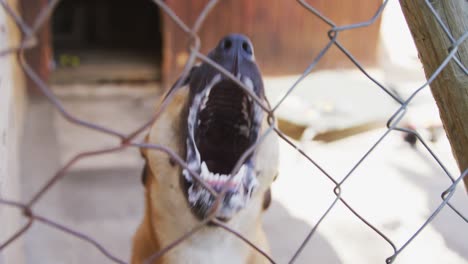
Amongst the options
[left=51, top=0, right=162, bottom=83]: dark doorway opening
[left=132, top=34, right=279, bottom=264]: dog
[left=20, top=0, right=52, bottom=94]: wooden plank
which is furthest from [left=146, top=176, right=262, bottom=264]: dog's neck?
[left=51, top=0, right=162, bottom=83]: dark doorway opening

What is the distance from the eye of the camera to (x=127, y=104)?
5289mm

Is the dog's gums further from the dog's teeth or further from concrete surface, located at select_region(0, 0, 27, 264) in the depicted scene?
concrete surface, located at select_region(0, 0, 27, 264)

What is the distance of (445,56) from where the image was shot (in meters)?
1.23

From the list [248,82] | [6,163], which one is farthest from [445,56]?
[6,163]

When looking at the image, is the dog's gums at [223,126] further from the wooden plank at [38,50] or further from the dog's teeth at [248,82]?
the wooden plank at [38,50]

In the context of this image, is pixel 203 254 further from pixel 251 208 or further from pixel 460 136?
pixel 460 136

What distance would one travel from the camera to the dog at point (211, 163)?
4.74ft

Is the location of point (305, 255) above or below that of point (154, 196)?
below

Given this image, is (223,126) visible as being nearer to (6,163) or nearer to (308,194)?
(6,163)

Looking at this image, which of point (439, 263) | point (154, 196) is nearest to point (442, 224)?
point (439, 263)

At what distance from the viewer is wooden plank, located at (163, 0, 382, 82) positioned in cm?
504

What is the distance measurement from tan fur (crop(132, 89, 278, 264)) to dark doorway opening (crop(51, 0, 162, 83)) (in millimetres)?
4255

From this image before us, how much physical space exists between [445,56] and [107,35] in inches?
265

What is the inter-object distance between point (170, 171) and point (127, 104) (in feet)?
12.6
